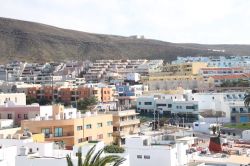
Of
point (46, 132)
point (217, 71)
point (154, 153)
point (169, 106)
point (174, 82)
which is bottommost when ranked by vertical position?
point (46, 132)

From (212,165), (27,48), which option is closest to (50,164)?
(212,165)

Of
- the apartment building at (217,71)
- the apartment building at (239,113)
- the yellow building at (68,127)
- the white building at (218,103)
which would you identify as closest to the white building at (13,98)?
the yellow building at (68,127)

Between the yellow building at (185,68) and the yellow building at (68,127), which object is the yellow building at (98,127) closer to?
the yellow building at (68,127)

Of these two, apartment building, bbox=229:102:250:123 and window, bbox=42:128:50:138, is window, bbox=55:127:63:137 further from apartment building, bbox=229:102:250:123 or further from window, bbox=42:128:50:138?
apartment building, bbox=229:102:250:123

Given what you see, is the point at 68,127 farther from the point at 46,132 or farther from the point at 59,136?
the point at 46,132

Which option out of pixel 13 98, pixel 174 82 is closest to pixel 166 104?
pixel 13 98

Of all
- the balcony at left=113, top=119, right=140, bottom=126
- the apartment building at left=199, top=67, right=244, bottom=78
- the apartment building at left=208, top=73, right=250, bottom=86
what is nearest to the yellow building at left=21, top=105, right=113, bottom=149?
the balcony at left=113, top=119, right=140, bottom=126
